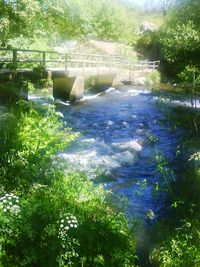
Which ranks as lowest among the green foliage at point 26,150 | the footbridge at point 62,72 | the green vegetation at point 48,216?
the green vegetation at point 48,216

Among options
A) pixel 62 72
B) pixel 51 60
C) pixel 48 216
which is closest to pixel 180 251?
pixel 48 216

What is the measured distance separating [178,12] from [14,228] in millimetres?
15106

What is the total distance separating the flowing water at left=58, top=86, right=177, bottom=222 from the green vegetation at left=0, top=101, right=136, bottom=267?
0.67m

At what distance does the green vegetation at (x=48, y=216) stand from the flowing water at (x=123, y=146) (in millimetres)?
674

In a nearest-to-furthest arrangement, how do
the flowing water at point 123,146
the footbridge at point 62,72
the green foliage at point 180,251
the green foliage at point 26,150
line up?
the green foliage at point 180,251 → the green foliage at point 26,150 → the flowing water at point 123,146 → the footbridge at point 62,72

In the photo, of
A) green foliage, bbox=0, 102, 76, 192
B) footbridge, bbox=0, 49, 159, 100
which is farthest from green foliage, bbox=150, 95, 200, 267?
footbridge, bbox=0, 49, 159, 100

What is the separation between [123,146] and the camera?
39.0ft

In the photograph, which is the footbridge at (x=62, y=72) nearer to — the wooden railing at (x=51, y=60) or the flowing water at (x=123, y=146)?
the wooden railing at (x=51, y=60)

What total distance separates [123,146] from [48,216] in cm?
686

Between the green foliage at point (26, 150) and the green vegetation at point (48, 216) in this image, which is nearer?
the green vegetation at point (48, 216)

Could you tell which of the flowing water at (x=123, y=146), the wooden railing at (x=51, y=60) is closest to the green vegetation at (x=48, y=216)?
the flowing water at (x=123, y=146)

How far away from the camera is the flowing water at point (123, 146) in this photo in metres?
8.14

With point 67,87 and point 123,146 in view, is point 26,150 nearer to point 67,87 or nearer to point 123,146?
point 123,146

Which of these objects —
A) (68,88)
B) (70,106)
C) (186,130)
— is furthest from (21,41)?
(186,130)
